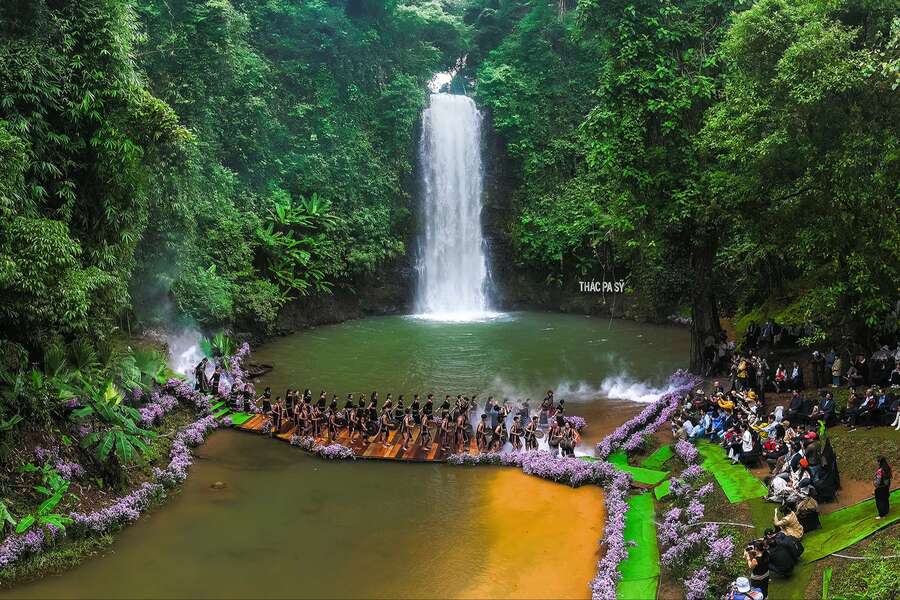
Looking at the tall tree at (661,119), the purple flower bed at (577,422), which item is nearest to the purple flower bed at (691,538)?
the purple flower bed at (577,422)

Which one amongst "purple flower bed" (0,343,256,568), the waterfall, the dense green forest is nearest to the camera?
"purple flower bed" (0,343,256,568)

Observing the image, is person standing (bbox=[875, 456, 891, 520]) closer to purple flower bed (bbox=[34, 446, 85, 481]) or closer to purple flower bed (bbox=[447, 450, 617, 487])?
purple flower bed (bbox=[447, 450, 617, 487])

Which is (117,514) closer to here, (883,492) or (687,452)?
(687,452)

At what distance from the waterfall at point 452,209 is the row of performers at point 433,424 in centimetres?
1872

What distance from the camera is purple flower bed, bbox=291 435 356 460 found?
15617 millimetres

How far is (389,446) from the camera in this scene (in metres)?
16.2

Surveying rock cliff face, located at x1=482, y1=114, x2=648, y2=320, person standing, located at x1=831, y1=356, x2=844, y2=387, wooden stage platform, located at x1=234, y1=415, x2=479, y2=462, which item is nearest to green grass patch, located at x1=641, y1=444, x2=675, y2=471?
wooden stage platform, located at x1=234, y1=415, x2=479, y2=462

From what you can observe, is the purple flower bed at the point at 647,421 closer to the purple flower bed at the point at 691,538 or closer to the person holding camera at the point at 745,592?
the purple flower bed at the point at 691,538

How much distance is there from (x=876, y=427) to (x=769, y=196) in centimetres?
579

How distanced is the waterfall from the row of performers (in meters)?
18.7

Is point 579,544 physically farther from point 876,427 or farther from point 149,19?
point 149,19

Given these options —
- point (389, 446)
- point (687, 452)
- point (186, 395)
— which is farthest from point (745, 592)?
point (186, 395)

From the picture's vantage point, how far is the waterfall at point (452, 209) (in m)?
36.4

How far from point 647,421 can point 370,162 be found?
72.8 ft
